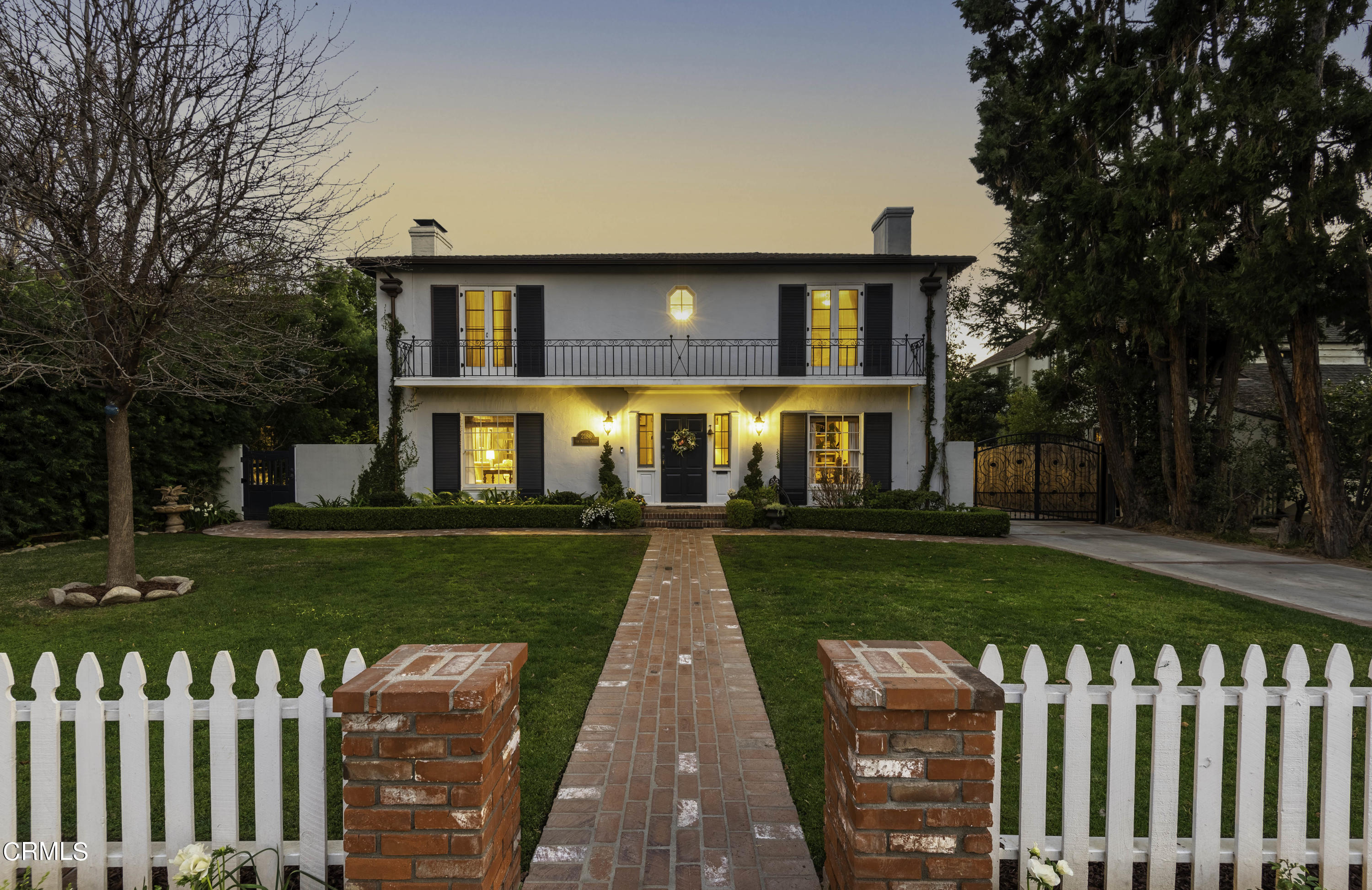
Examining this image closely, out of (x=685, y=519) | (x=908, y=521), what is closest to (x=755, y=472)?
(x=685, y=519)

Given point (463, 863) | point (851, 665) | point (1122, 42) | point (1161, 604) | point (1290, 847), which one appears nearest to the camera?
point (463, 863)

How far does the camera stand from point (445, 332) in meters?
14.0

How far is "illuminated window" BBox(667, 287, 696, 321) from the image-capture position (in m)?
14.1

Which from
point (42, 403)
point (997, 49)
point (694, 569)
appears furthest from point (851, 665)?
point (997, 49)

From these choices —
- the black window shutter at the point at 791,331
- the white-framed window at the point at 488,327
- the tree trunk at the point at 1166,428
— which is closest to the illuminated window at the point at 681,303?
the black window shutter at the point at 791,331

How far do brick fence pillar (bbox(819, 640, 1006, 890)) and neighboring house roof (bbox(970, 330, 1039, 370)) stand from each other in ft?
90.3

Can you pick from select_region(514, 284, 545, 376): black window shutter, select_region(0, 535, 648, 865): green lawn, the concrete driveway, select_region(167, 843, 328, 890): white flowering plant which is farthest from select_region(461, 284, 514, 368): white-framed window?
select_region(167, 843, 328, 890): white flowering plant

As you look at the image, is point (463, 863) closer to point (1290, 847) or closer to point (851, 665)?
point (851, 665)

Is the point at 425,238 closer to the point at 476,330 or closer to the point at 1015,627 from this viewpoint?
the point at 476,330

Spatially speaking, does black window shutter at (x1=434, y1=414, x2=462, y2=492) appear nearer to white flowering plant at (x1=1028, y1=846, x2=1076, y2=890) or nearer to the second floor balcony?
the second floor balcony

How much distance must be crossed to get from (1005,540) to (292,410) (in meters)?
20.2

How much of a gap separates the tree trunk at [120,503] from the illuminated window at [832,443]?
11952 mm

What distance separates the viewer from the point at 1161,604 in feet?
21.1

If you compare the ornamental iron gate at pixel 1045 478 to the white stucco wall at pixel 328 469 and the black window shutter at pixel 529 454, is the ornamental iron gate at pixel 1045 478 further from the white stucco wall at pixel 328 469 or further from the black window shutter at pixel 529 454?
the white stucco wall at pixel 328 469
